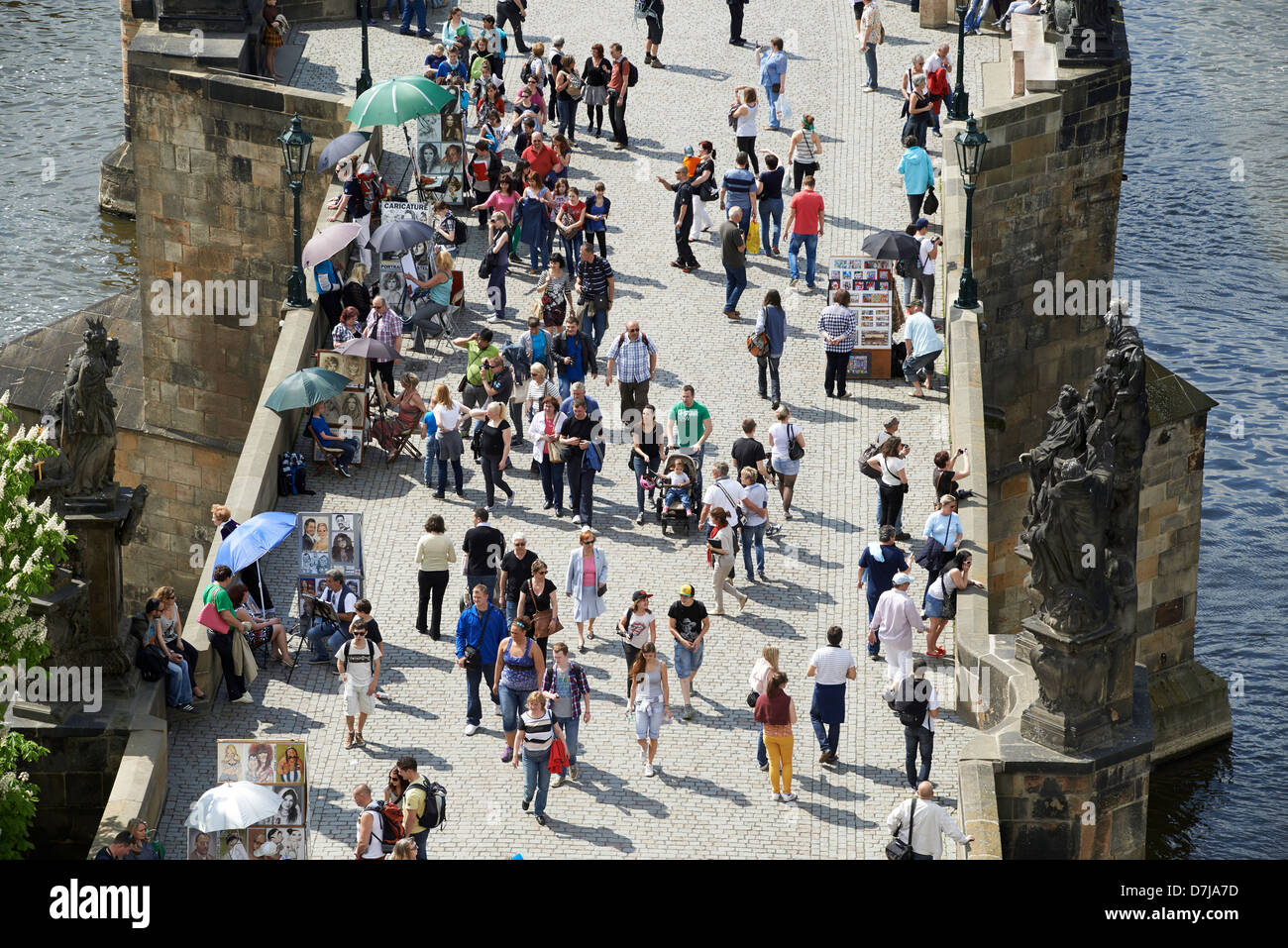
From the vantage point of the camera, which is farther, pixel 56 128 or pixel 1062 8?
pixel 56 128

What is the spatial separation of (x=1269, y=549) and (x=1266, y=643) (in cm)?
356

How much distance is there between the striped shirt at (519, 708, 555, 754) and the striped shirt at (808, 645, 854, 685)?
3.24 meters

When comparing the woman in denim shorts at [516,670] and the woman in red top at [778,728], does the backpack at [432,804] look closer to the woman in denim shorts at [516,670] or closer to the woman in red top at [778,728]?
the woman in denim shorts at [516,670]

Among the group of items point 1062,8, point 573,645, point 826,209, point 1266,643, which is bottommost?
point 1266,643

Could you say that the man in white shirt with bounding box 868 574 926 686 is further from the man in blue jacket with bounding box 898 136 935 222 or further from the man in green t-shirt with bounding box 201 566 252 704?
the man in blue jacket with bounding box 898 136 935 222

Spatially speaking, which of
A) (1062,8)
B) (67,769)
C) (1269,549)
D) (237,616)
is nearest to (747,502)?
(237,616)

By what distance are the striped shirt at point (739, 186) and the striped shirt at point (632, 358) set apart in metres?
6.84

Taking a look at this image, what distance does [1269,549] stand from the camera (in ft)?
157

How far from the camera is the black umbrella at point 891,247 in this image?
38.4 meters

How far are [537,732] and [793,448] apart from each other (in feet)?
25.8

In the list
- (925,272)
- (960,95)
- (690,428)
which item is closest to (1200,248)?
(960,95)

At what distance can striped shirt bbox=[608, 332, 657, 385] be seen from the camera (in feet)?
115
